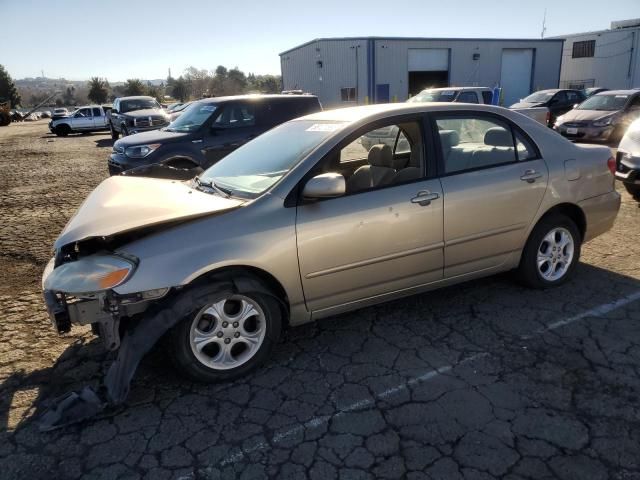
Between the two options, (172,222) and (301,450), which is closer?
(301,450)

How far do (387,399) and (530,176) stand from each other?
7.40 feet

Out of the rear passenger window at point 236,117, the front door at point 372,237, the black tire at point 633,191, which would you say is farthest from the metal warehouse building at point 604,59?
the front door at point 372,237

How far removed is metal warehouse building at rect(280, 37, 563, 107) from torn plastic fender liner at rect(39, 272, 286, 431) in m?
29.3

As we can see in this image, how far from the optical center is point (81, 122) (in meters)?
28.9

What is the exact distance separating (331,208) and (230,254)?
0.76 meters

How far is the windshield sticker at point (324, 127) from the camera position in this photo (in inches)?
140

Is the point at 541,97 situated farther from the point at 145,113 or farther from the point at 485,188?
the point at 485,188

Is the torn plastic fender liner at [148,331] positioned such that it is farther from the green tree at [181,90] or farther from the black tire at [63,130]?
the green tree at [181,90]

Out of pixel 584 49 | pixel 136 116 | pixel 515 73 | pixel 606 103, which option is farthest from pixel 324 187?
pixel 584 49

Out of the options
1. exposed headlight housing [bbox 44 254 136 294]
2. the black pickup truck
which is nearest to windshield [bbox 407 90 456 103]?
the black pickup truck

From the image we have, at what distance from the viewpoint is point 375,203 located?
133 inches

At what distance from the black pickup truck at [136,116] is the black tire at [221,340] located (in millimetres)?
15608

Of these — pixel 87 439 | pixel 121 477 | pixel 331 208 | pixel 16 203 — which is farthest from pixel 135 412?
pixel 16 203

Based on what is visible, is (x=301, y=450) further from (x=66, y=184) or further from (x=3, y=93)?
(x=3, y=93)
